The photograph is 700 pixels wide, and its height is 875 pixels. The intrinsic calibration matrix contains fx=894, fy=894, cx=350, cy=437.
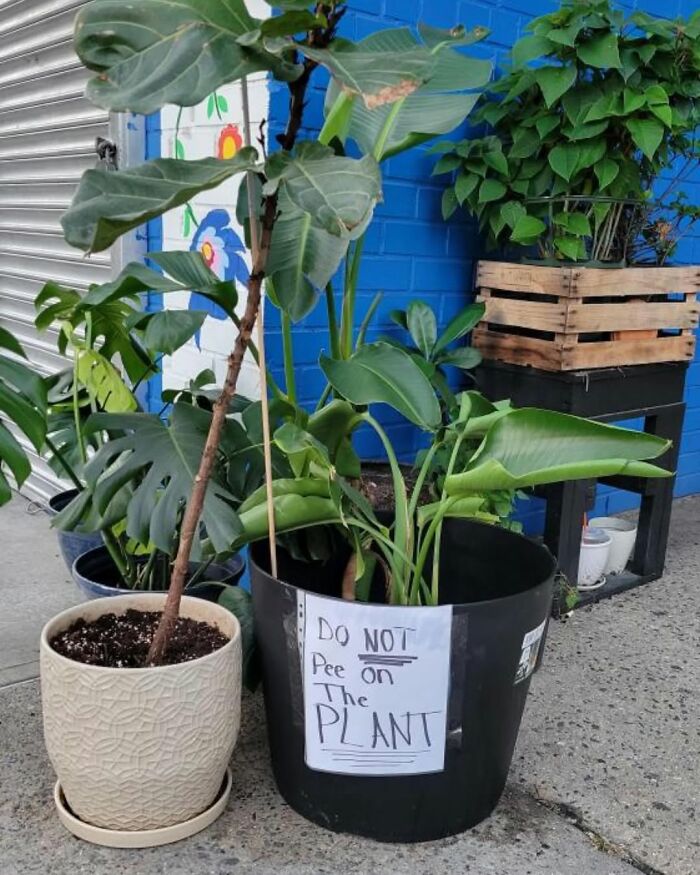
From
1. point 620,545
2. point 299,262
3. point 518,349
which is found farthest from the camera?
point 620,545

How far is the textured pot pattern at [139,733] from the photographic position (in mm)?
1427

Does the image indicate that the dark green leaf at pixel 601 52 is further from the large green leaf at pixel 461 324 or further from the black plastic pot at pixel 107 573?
the black plastic pot at pixel 107 573

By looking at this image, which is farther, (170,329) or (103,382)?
(103,382)

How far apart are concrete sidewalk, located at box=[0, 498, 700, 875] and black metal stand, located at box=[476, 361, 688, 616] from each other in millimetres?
271

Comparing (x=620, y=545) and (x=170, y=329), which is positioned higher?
(x=170, y=329)

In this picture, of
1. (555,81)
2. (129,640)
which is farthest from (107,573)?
(555,81)

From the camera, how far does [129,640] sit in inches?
63.3

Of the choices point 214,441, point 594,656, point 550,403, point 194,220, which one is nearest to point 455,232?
point 550,403

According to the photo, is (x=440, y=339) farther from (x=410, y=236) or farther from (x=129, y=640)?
(x=129, y=640)

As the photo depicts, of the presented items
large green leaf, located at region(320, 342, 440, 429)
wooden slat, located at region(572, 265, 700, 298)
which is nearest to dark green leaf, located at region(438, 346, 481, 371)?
wooden slat, located at region(572, 265, 700, 298)

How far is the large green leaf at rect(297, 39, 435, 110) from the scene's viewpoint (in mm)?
1078

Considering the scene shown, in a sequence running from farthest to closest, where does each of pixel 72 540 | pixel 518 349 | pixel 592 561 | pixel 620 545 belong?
pixel 620 545 < pixel 592 561 < pixel 518 349 < pixel 72 540

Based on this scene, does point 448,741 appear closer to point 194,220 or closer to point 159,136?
point 194,220

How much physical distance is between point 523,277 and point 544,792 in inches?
52.7
